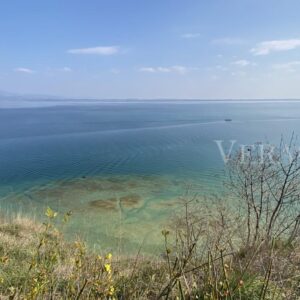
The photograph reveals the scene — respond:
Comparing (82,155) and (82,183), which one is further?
(82,155)

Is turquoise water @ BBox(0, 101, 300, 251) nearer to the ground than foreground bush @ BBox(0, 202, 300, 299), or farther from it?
nearer to the ground

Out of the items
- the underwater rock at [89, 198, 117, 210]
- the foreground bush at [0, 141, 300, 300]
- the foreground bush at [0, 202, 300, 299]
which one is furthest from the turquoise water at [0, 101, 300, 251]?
the foreground bush at [0, 202, 300, 299]

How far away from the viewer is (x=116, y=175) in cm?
2055

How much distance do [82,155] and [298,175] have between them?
20.5 meters

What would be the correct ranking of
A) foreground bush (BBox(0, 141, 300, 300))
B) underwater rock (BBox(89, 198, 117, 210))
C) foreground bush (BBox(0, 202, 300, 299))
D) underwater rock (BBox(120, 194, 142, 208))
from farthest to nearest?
underwater rock (BBox(120, 194, 142, 208)) → underwater rock (BBox(89, 198, 117, 210)) → foreground bush (BBox(0, 141, 300, 300)) → foreground bush (BBox(0, 202, 300, 299))

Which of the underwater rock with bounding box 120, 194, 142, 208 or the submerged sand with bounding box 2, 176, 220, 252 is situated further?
the underwater rock with bounding box 120, 194, 142, 208

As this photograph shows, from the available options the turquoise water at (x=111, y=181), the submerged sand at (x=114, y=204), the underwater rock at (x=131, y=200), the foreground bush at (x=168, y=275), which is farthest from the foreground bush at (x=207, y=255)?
the underwater rock at (x=131, y=200)

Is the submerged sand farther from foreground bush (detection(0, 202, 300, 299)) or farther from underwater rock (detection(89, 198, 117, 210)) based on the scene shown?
foreground bush (detection(0, 202, 300, 299))

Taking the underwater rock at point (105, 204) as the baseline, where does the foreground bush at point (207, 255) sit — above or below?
above

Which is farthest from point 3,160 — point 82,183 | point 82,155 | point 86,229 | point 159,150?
point 86,229

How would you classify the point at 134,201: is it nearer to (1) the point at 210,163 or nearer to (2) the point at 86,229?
(2) the point at 86,229

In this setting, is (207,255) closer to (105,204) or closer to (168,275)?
(168,275)

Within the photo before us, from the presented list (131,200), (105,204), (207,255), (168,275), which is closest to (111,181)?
(131,200)

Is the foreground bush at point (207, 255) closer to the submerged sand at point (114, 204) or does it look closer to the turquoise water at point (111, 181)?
the submerged sand at point (114, 204)
